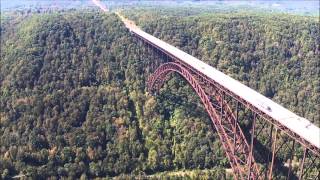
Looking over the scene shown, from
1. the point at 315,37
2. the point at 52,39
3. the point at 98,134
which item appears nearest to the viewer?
the point at 98,134

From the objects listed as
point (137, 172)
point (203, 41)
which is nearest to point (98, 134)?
point (137, 172)

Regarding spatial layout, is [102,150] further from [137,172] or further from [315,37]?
[315,37]

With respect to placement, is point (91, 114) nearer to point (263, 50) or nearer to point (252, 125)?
point (252, 125)

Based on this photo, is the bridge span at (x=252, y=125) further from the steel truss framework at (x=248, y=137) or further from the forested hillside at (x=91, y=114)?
the forested hillside at (x=91, y=114)

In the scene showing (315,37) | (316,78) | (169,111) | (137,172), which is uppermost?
(315,37)

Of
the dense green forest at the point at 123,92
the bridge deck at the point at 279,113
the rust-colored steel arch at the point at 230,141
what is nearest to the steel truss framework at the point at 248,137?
the rust-colored steel arch at the point at 230,141

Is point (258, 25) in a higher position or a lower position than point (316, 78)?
higher

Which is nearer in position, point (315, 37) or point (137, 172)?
point (137, 172)

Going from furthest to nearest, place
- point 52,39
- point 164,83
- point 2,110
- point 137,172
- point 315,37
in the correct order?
point 52,39
point 315,37
point 164,83
point 2,110
point 137,172
